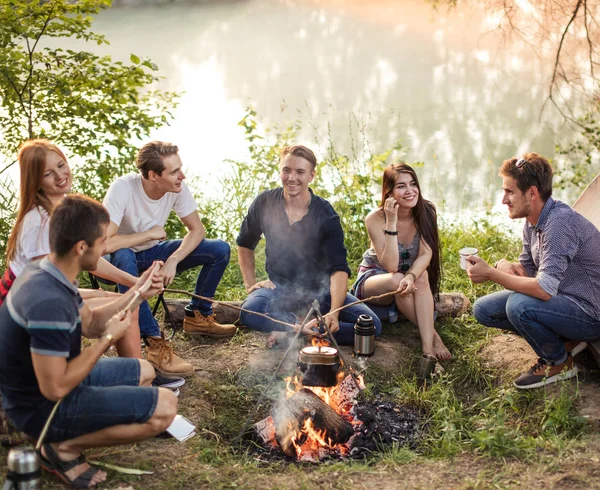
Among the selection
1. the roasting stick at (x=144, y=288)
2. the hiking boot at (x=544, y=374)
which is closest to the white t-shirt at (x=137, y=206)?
the roasting stick at (x=144, y=288)

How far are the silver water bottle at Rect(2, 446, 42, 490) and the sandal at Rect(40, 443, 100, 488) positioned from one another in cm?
26

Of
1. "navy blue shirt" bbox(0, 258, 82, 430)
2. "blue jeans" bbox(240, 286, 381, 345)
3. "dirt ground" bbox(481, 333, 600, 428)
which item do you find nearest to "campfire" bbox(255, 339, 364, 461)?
"blue jeans" bbox(240, 286, 381, 345)

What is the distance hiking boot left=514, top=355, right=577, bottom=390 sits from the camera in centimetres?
420

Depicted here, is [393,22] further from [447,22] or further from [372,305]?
[372,305]

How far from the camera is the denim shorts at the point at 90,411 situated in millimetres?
3051

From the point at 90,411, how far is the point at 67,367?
0.86 feet

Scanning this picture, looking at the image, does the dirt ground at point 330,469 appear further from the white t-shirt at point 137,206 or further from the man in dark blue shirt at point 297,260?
the white t-shirt at point 137,206

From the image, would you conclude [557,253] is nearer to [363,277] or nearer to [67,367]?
[363,277]

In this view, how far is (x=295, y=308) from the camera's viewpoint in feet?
16.1

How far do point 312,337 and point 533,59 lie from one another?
1142 cm

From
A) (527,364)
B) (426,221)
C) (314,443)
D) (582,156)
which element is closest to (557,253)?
(527,364)

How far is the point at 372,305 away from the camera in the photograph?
199 inches

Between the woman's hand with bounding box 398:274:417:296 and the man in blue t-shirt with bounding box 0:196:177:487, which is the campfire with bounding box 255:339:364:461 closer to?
the woman's hand with bounding box 398:274:417:296

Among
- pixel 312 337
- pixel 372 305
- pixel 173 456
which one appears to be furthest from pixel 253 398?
pixel 372 305
